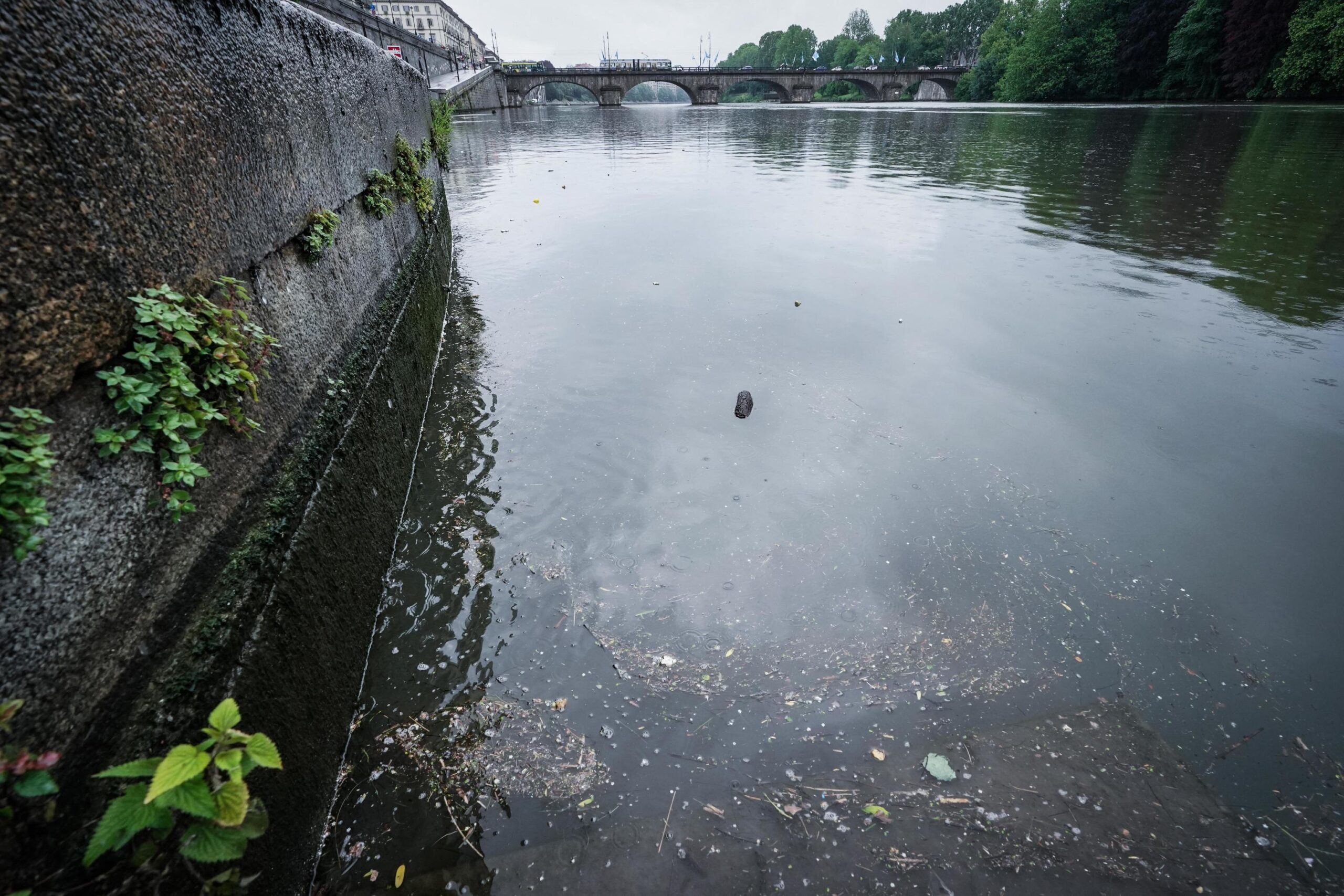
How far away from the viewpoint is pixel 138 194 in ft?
6.15

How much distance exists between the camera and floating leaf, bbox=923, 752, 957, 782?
258 centimetres

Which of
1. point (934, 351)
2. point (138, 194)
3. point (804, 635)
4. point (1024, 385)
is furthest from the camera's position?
point (934, 351)

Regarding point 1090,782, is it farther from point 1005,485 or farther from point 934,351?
point 934,351

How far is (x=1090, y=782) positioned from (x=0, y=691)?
3.42m

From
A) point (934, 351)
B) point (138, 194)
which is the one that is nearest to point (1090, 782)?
point (138, 194)

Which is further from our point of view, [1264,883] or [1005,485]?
[1005,485]

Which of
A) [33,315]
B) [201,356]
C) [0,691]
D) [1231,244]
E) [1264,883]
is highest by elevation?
[33,315]

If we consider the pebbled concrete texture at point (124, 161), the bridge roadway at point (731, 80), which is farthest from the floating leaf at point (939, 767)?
the bridge roadway at point (731, 80)

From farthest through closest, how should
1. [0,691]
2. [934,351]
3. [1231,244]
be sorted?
[1231,244] → [934,351] → [0,691]

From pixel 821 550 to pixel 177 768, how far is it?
316 centimetres

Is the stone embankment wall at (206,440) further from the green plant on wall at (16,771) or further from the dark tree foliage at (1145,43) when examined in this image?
the dark tree foliage at (1145,43)

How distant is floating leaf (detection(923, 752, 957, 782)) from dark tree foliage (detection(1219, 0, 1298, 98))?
57.9 m

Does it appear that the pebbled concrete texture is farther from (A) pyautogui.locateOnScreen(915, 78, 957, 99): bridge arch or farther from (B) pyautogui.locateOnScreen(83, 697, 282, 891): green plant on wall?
(A) pyautogui.locateOnScreen(915, 78, 957, 99): bridge arch

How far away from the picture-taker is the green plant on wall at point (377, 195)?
193 inches
